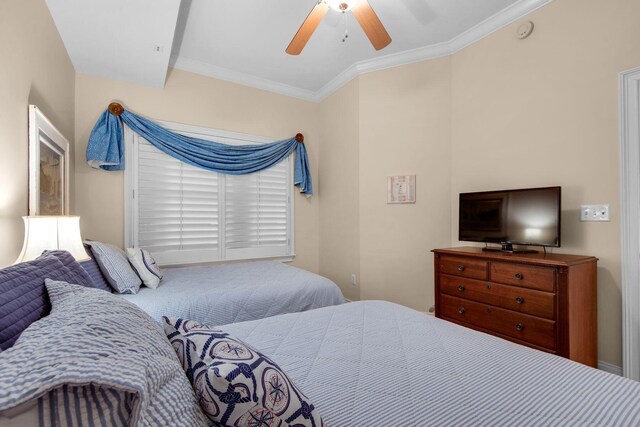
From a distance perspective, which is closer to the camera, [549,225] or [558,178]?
[549,225]

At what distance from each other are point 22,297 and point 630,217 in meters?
3.05

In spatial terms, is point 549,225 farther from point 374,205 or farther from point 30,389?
point 30,389

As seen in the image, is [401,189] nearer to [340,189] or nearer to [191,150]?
[340,189]

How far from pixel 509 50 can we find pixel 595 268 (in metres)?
1.89

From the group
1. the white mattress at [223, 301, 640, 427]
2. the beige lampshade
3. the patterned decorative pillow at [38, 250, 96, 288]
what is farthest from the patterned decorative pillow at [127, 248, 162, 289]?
the white mattress at [223, 301, 640, 427]

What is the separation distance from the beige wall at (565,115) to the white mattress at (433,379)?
1.49 m

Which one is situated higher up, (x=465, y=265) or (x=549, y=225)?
(x=549, y=225)

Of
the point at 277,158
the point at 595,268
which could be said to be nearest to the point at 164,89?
the point at 277,158

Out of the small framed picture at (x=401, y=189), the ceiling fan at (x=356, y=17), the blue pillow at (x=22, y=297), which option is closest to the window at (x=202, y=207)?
the small framed picture at (x=401, y=189)

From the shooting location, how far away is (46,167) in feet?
6.73

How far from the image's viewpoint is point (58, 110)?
2355 millimetres

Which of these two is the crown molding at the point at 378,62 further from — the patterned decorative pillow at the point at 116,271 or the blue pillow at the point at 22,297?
the blue pillow at the point at 22,297

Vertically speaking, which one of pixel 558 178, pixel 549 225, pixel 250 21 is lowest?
pixel 549 225

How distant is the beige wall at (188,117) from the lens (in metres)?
2.92
